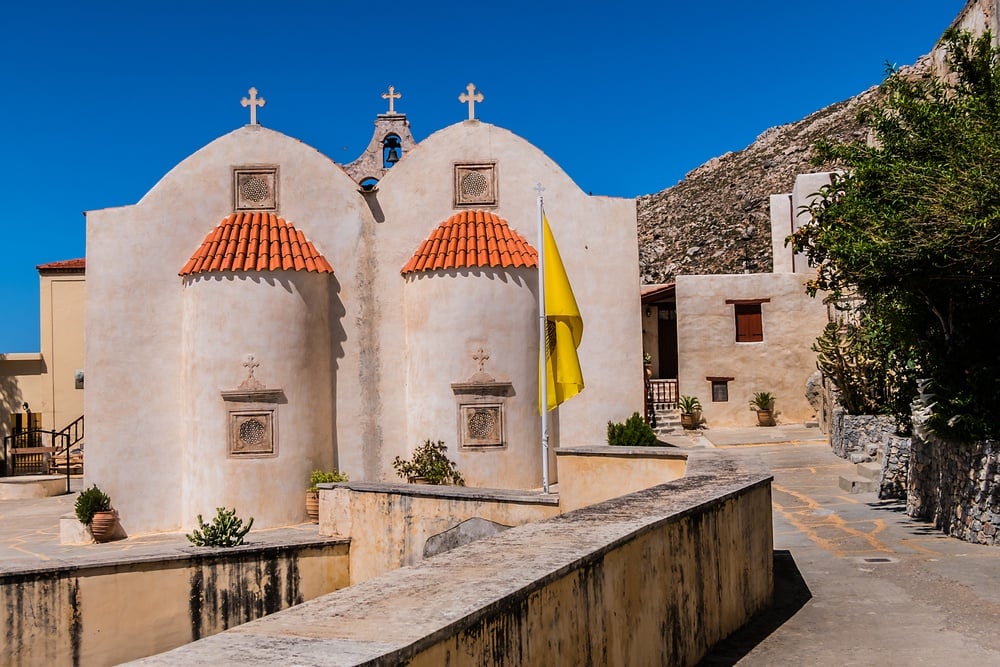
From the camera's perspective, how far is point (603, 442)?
1928 centimetres

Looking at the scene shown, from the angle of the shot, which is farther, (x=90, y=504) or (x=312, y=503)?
(x=312, y=503)

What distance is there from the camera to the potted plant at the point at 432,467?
18047mm

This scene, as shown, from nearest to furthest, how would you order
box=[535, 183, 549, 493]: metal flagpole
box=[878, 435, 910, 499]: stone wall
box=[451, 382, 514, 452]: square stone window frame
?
box=[535, 183, 549, 493]: metal flagpole < box=[878, 435, 910, 499]: stone wall < box=[451, 382, 514, 452]: square stone window frame

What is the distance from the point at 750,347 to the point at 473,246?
462 inches

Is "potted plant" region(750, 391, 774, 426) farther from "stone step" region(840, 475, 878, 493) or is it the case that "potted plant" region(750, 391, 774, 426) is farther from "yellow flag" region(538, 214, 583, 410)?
"yellow flag" region(538, 214, 583, 410)

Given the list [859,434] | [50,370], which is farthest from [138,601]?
[50,370]

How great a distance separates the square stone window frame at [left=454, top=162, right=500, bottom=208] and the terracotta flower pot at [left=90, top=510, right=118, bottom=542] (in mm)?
8754

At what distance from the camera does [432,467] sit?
18.1 metres

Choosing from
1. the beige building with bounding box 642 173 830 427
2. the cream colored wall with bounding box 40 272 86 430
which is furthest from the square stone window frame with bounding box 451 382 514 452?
the cream colored wall with bounding box 40 272 86 430

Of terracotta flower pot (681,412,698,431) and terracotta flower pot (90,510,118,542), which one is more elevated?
terracotta flower pot (681,412,698,431)

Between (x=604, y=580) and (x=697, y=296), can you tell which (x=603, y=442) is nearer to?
(x=697, y=296)

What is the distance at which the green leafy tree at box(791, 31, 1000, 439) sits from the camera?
1042cm

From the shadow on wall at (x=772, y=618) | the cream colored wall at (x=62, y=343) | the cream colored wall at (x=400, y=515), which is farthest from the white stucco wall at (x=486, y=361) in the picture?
the cream colored wall at (x=62, y=343)

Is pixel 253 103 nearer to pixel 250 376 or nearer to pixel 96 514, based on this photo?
pixel 250 376
